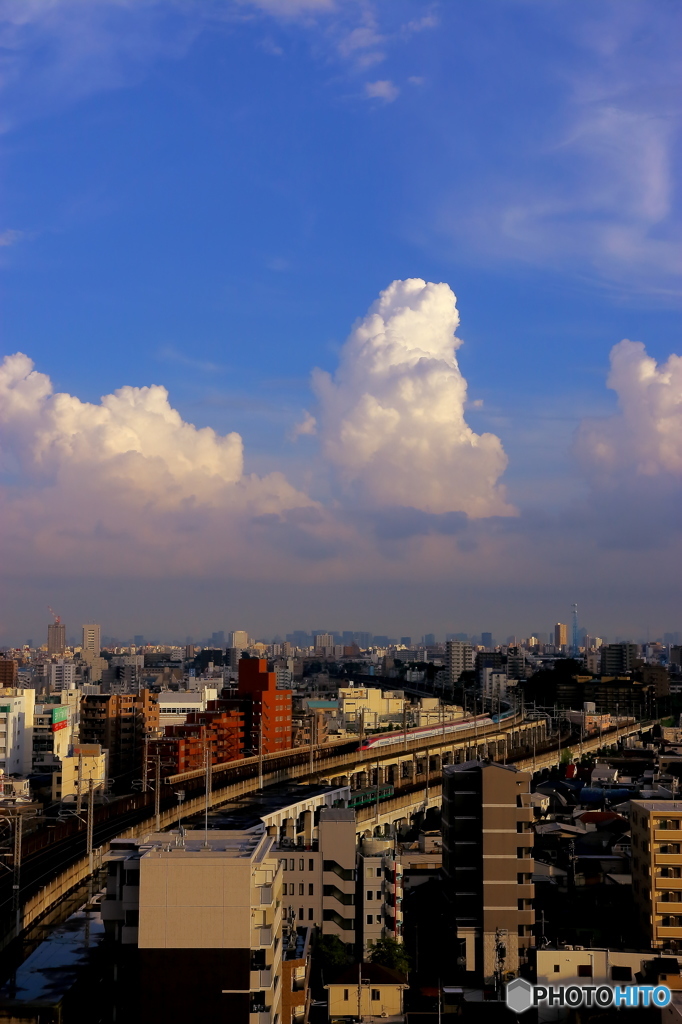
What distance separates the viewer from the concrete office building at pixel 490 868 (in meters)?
14.0

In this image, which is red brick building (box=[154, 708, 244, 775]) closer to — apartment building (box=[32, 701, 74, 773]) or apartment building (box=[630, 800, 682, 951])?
apartment building (box=[32, 701, 74, 773])

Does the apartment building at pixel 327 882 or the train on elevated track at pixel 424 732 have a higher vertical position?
the apartment building at pixel 327 882

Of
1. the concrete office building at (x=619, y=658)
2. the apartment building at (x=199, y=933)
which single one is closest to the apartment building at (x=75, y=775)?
the apartment building at (x=199, y=933)

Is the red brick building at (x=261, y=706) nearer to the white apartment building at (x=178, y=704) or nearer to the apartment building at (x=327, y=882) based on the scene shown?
the white apartment building at (x=178, y=704)

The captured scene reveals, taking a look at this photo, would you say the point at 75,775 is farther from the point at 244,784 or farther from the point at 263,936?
the point at 263,936

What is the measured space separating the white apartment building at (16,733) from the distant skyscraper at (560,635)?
151 m

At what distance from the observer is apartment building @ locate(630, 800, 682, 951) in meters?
14.8

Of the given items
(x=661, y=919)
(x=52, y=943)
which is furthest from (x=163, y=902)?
(x=661, y=919)

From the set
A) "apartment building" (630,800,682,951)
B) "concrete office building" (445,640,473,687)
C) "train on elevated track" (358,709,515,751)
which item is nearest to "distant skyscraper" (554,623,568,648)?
"concrete office building" (445,640,473,687)

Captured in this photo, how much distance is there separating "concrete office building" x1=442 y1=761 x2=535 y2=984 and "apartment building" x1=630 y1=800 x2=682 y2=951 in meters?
2.05

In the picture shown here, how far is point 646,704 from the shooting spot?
212 feet

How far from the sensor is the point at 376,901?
1439 cm

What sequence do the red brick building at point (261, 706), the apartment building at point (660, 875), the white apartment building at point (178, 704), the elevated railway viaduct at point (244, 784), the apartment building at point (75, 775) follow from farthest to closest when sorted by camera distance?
1. the white apartment building at point (178, 704)
2. the red brick building at point (261, 706)
3. the apartment building at point (75, 775)
4. the elevated railway viaduct at point (244, 784)
5. the apartment building at point (660, 875)

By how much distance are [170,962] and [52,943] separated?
3.37 meters
